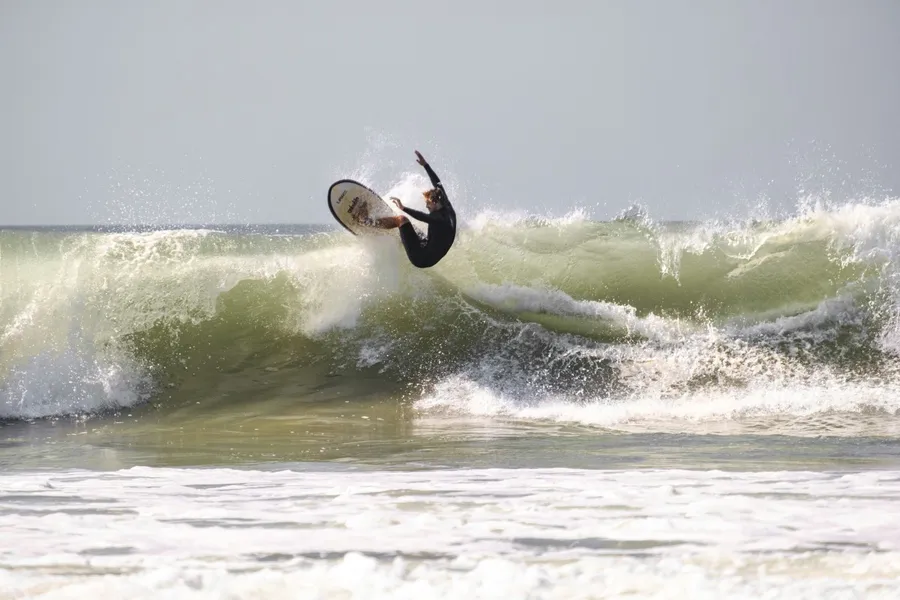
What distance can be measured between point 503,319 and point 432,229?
1.61 m

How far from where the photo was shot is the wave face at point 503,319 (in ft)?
30.1

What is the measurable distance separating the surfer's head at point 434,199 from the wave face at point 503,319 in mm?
1588

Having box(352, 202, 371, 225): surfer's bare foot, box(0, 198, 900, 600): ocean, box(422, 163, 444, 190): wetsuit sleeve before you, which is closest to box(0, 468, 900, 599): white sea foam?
box(0, 198, 900, 600): ocean

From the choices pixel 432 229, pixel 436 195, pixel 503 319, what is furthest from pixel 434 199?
pixel 503 319

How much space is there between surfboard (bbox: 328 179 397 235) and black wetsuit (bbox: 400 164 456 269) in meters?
0.61

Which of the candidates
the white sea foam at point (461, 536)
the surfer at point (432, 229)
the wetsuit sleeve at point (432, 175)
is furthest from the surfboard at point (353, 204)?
the white sea foam at point (461, 536)

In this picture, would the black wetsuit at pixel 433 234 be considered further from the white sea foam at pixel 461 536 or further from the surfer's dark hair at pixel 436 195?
the white sea foam at pixel 461 536

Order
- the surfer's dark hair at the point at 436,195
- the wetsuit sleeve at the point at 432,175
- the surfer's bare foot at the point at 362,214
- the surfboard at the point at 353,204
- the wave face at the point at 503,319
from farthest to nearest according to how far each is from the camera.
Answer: the surfer's bare foot at the point at 362,214 → the surfboard at the point at 353,204 → the surfer's dark hair at the point at 436,195 → the wetsuit sleeve at the point at 432,175 → the wave face at the point at 503,319

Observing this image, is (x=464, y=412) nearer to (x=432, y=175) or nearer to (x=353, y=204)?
(x=432, y=175)

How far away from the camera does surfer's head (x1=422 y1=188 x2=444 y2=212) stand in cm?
968

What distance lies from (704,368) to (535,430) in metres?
2.59

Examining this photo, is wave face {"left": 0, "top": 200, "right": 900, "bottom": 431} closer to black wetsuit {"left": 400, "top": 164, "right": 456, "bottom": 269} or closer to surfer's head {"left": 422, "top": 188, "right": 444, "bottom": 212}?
black wetsuit {"left": 400, "top": 164, "right": 456, "bottom": 269}

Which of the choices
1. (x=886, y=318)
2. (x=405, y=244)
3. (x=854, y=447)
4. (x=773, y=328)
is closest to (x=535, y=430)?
(x=854, y=447)

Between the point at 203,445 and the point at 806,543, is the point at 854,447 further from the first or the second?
the point at 203,445
